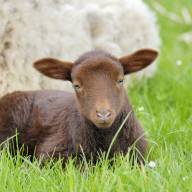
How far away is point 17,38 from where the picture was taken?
817cm

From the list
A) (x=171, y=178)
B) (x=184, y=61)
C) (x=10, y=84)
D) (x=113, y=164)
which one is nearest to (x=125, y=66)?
(x=113, y=164)

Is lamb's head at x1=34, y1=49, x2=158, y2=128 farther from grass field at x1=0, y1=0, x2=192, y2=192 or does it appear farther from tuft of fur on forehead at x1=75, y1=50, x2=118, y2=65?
grass field at x1=0, y1=0, x2=192, y2=192

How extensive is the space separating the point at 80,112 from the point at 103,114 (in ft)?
2.03

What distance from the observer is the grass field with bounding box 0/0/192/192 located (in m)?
5.45

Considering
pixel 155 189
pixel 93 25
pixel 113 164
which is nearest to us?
pixel 155 189

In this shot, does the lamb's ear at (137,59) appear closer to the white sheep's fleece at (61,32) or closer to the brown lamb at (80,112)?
the brown lamb at (80,112)

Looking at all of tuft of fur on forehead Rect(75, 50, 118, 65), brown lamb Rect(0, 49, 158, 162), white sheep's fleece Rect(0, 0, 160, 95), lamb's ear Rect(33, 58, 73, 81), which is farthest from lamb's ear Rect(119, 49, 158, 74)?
white sheep's fleece Rect(0, 0, 160, 95)

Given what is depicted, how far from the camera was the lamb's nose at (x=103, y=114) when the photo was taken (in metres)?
5.82

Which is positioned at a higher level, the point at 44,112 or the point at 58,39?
the point at 58,39

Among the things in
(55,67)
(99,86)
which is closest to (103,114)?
(99,86)

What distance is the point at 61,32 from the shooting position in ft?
29.1

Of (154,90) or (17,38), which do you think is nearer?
(17,38)

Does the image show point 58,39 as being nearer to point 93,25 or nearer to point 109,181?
point 93,25

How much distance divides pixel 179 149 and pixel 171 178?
1267mm
